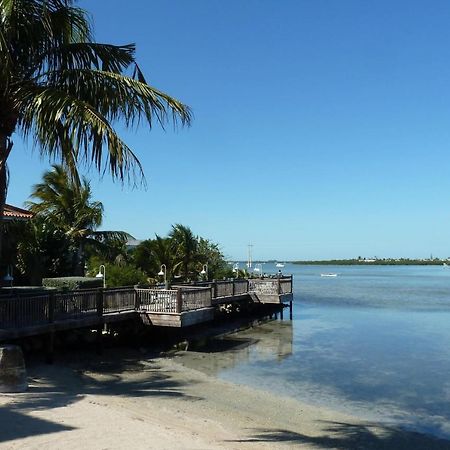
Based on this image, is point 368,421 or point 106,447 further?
point 368,421

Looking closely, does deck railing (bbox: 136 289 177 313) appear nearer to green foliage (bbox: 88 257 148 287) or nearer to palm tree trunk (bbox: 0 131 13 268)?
green foliage (bbox: 88 257 148 287)

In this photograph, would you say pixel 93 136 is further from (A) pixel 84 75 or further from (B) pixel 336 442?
(B) pixel 336 442

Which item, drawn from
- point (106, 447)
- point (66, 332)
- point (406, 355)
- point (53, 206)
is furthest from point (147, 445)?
point (53, 206)

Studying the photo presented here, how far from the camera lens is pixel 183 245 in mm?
39344

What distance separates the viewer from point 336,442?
11242 mm

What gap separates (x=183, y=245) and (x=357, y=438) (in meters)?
28.4

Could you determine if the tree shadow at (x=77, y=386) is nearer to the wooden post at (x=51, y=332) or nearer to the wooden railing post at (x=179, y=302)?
the wooden post at (x=51, y=332)

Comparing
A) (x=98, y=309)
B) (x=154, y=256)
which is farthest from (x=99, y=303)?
(x=154, y=256)

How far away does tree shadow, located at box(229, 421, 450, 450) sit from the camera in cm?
1096

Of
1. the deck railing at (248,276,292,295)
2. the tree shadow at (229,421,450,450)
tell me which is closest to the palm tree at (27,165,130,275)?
the deck railing at (248,276,292,295)

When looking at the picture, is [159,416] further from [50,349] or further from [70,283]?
[70,283]

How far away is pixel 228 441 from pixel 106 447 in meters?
2.71

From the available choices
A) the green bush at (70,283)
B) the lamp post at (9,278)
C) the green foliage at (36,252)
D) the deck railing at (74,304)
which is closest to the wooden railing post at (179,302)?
the deck railing at (74,304)

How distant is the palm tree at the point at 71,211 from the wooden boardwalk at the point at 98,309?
10.9 metres
